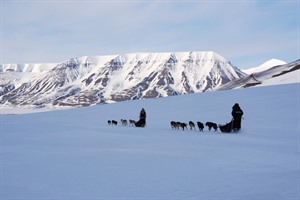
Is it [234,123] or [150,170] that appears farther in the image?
[234,123]

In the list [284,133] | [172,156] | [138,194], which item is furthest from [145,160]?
[284,133]

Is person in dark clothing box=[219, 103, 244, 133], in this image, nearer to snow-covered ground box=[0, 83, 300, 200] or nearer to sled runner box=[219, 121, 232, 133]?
sled runner box=[219, 121, 232, 133]

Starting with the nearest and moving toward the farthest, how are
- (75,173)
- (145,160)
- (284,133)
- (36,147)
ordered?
(75,173) → (145,160) → (36,147) → (284,133)

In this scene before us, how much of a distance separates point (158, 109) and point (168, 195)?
2910 cm

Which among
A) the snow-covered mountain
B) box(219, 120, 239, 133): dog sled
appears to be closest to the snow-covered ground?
box(219, 120, 239, 133): dog sled

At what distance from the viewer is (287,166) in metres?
9.02

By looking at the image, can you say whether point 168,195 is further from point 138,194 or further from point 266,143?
point 266,143

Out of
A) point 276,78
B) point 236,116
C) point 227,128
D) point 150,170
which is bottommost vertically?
point 150,170

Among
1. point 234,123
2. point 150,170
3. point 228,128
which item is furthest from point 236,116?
point 150,170

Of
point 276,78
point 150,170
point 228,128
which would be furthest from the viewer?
point 276,78

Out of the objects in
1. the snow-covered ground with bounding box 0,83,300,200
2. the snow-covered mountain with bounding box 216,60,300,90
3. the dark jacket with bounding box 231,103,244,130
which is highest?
the snow-covered mountain with bounding box 216,60,300,90

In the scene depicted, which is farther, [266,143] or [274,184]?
[266,143]

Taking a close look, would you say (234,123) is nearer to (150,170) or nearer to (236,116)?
(236,116)

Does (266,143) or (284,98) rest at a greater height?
(284,98)
